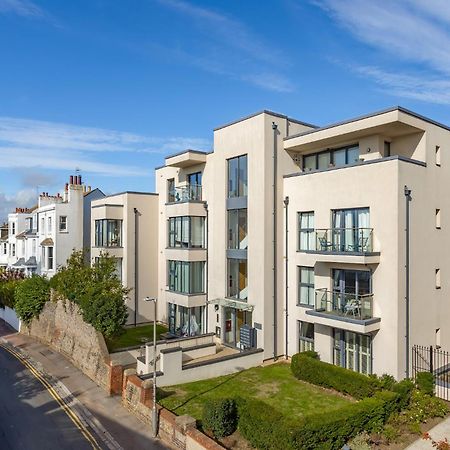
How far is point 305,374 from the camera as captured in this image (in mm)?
18594

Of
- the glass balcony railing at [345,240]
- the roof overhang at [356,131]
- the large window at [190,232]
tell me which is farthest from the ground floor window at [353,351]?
the large window at [190,232]

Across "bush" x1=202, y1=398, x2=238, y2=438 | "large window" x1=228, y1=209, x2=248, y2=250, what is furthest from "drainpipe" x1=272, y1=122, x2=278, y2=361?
"bush" x1=202, y1=398, x2=238, y2=438

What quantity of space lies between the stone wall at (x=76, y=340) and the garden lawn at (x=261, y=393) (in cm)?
318

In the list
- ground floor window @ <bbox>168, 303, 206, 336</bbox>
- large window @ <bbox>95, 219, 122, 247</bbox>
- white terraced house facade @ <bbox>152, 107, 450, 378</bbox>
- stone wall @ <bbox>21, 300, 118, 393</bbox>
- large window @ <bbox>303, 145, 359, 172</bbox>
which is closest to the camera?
white terraced house facade @ <bbox>152, 107, 450, 378</bbox>

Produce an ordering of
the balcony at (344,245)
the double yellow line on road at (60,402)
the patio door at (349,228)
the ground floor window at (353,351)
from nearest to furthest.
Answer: the double yellow line on road at (60,402) → the balcony at (344,245) → the patio door at (349,228) → the ground floor window at (353,351)

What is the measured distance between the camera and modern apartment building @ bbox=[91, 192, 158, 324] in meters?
30.2

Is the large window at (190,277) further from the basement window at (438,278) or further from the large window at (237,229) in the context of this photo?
the basement window at (438,278)

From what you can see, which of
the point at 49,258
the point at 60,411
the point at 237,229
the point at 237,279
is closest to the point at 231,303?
the point at 237,279

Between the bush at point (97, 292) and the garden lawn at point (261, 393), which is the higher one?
the bush at point (97, 292)

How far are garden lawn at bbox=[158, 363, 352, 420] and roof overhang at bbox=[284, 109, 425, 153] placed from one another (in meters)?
11.3

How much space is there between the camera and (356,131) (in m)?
19.0

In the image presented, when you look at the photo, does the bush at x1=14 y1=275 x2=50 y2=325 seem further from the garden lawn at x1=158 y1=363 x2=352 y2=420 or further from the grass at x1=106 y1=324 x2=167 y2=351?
the garden lawn at x1=158 y1=363 x2=352 y2=420

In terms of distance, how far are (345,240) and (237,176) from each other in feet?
24.3

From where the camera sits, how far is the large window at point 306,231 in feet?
68.4
